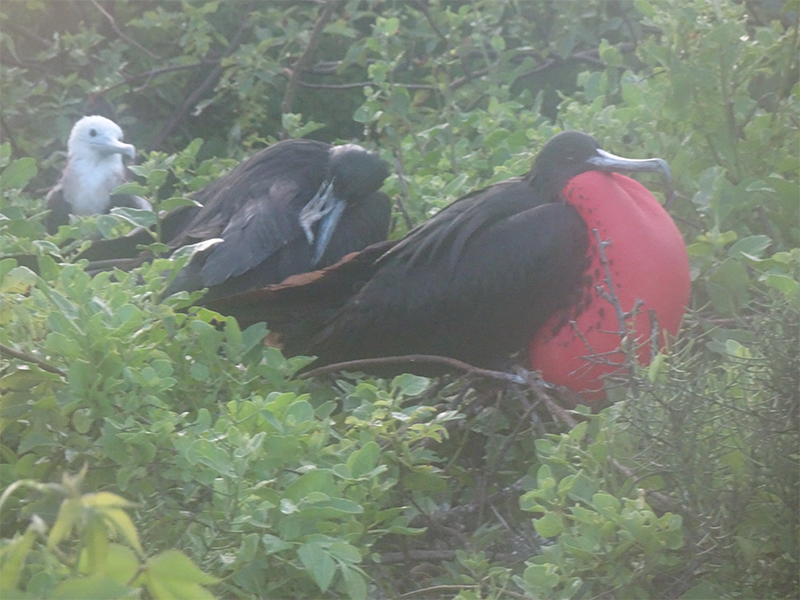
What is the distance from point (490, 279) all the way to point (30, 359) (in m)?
0.73

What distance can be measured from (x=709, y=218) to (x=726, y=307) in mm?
182

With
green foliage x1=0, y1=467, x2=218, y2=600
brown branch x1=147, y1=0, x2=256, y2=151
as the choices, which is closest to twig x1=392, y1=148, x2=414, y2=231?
brown branch x1=147, y1=0, x2=256, y2=151

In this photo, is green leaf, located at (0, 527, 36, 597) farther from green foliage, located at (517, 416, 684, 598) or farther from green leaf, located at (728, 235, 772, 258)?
green leaf, located at (728, 235, 772, 258)

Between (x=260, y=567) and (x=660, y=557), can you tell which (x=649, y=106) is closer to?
(x=660, y=557)

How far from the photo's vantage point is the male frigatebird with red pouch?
1.53 m

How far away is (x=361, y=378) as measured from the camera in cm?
160

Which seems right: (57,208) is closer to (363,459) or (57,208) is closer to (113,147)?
(113,147)

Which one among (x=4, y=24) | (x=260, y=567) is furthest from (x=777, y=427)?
(x=4, y=24)

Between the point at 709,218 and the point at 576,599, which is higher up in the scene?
the point at 709,218

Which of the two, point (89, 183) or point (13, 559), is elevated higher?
point (13, 559)

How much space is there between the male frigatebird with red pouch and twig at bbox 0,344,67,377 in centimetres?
55

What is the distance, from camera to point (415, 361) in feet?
4.97

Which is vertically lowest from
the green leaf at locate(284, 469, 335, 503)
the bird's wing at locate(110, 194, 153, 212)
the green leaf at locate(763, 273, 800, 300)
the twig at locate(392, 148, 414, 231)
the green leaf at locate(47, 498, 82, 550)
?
the bird's wing at locate(110, 194, 153, 212)

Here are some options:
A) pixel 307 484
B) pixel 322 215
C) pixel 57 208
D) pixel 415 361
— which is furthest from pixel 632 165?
pixel 57 208
